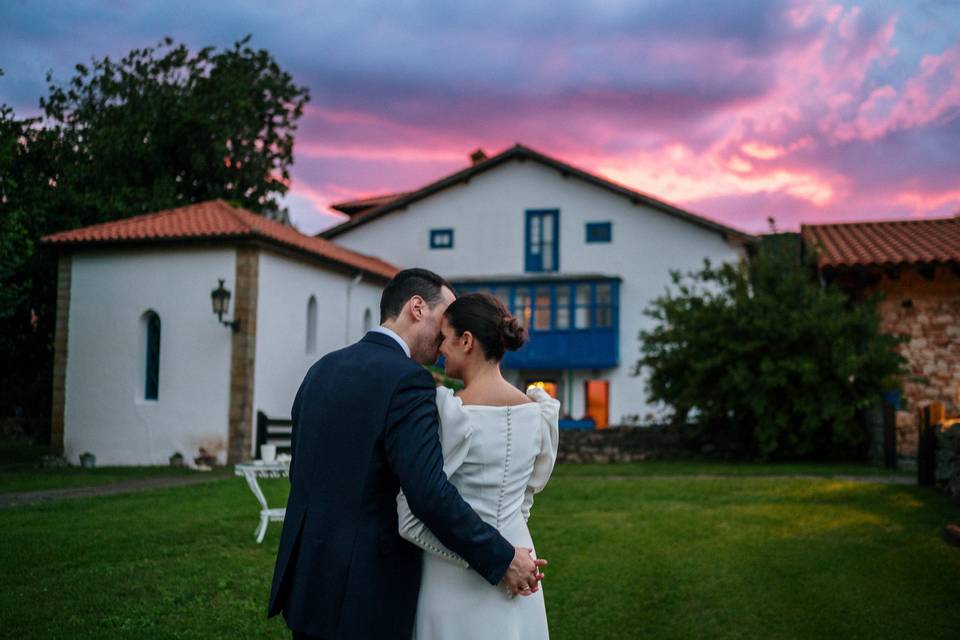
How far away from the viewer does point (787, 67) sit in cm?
1781

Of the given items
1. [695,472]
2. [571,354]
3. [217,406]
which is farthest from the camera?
[571,354]

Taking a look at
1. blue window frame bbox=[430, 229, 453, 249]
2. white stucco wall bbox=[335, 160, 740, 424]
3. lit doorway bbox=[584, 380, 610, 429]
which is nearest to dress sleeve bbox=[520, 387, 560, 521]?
white stucco wall bbox=[335, 160, 740, 424]

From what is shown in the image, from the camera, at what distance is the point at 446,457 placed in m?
2.98

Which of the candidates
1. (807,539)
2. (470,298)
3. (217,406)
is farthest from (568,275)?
(470,298)

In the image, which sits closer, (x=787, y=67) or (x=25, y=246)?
(x=25, y=246)

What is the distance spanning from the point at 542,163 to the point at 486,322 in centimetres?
2575

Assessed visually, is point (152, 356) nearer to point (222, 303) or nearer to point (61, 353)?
point (61, 353)

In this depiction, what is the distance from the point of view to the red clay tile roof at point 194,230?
1925 centimetres

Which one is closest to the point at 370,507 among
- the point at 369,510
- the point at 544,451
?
the point at 369,510

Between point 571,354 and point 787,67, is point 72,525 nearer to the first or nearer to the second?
point 787,67

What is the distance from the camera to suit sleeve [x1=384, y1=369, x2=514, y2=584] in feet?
9.18

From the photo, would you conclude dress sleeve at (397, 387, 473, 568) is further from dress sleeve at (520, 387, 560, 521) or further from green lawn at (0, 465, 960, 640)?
green lawn at (0, 465, 960, 640)

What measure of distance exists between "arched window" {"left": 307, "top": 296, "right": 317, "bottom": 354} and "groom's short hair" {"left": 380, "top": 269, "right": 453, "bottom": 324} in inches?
757

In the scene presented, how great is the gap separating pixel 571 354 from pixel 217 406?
11.5 m
